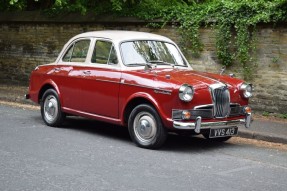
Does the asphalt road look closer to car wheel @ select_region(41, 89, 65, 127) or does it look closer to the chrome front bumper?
car wheel @ select_region(41, 89, 65, 127)

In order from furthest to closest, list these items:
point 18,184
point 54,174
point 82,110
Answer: point 82,110, point 54,174, point 18,184

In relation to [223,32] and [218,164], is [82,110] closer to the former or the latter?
[218,164]

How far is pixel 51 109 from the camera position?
9914 millimetres

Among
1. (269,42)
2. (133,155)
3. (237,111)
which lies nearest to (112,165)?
(133,155)

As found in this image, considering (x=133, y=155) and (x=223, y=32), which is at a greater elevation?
(x=223, y=32)

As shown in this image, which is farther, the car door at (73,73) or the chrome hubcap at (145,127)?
the car door at (73,73)

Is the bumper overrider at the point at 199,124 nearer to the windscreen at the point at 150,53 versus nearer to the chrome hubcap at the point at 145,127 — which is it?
the chrome hubcap at the point at 145,127

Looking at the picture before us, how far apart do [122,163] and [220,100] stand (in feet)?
6.51

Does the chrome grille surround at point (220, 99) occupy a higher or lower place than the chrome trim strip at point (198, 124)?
higher

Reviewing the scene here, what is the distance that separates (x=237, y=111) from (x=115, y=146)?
6.76 feet

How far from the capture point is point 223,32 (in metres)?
11.8

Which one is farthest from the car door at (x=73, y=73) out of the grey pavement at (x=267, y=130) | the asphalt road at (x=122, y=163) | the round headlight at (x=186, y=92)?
the grey pavement at (x=267, y=130)

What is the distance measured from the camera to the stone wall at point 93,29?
11.2m

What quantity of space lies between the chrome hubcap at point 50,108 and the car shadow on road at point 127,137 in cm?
29
